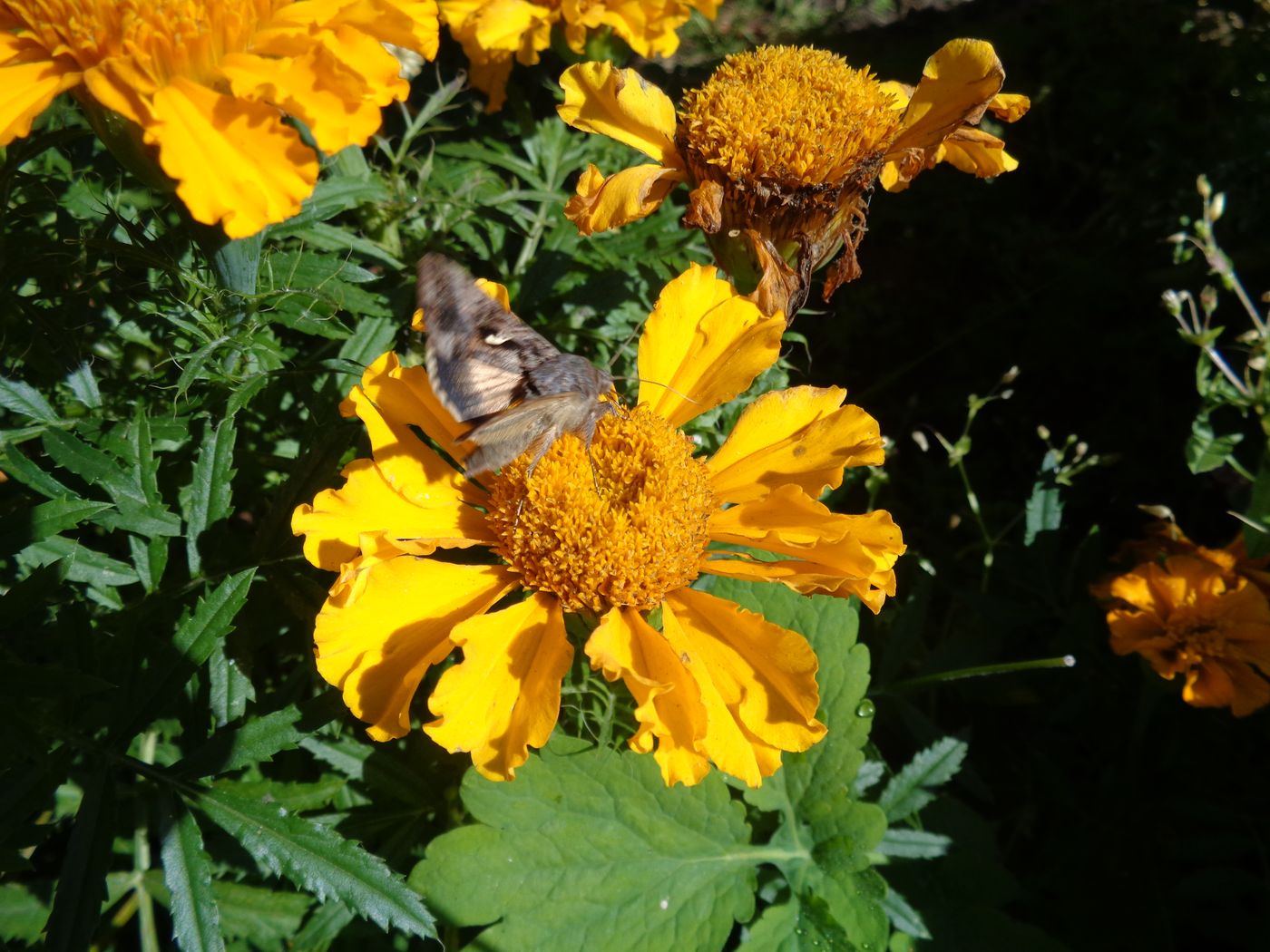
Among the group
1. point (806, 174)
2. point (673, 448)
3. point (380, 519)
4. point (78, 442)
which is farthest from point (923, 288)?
point (78, 442)

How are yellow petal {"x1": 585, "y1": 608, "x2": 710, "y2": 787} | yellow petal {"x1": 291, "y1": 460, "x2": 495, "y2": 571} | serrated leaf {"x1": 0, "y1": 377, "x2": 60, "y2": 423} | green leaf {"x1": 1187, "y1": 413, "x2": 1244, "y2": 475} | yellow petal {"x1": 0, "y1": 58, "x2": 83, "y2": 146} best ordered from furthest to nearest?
green leaf {"x1": 1187, "y1": 413, "x2": 1244, "y2": 475} → serrated leaf {"x1": 0, "y1": 377, "x2": 60, "y2": 423} → yellow petal {"x1": 291, "y1": 460, "x2": 495, "y2": 571} → yellow petal {"x1": 585, "y1": 608, "x2": 710, "y2": 787} → yellow petal {"x1": 0, "y1": 58, "x2": 83, "y2": 146}

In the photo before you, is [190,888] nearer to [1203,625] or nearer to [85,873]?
[85,873]

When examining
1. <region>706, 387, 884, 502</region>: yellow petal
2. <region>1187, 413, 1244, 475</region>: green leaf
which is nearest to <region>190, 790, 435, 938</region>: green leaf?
<region>706, 387, 884, 502</region>: yellow petal

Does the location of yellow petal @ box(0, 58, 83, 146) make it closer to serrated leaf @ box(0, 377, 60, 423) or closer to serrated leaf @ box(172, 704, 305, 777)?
serrated leaf @ box(0, 377, 60, 423)

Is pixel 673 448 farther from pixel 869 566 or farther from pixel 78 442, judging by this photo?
pixel 78 442

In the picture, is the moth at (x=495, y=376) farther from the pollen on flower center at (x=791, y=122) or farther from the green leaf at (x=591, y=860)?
the green leaf at (x=591, y=860)

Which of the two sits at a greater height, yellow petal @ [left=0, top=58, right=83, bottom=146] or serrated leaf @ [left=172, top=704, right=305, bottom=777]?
yellow petal @ [left=0, top=58, right=83, bottom=146]

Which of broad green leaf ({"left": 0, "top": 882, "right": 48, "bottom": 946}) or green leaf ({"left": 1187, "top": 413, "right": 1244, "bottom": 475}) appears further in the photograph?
green leaf ({"left": 1187, "top": 413, "right": 1244, "bottom": 475})

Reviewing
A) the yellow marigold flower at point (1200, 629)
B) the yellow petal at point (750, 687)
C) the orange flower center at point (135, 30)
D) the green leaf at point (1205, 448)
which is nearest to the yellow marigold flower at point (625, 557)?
the yellow petal at point (750, 687)
